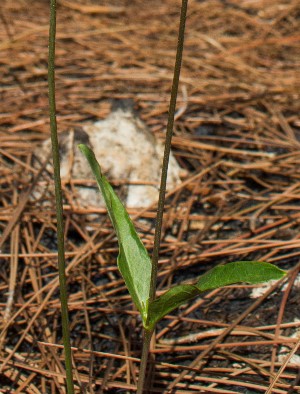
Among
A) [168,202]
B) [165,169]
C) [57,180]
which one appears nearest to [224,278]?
[165,169]

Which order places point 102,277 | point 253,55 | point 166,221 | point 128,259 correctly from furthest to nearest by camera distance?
point 253,55
point 166,221
point 102,277
point 128,259

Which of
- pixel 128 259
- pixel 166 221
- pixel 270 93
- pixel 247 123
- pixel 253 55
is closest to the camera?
pixel 128 259

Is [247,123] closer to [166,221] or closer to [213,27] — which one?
[166,221]

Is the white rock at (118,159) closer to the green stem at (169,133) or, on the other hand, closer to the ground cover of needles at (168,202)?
the ground cover of needles at (168,202)

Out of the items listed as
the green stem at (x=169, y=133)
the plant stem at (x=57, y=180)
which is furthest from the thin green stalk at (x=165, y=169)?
the plant stem at (x=57, y=180)

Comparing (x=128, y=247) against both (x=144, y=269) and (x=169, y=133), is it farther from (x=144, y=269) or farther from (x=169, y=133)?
(x=169, y=133)

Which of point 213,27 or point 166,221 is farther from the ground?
point 213,27

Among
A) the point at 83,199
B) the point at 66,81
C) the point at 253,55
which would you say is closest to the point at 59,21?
the point at 66,81
